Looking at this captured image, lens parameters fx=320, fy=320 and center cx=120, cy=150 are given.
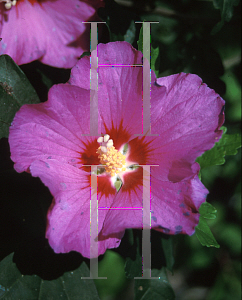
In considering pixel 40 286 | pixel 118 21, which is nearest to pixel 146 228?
pixel 40 286

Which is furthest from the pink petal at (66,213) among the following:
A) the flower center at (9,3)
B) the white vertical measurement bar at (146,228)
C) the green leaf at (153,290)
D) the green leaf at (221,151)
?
the flower center at (9,3)

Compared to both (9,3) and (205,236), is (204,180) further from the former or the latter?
(9,3)

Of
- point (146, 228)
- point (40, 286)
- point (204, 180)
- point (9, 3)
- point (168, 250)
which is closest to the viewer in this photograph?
point (146, 228)

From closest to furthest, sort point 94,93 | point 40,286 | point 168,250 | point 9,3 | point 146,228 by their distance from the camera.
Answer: point 146,228 → point 94,93 → point 9,3 → point 40,286 → point 168,250

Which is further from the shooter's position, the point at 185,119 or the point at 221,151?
the point at 221,151

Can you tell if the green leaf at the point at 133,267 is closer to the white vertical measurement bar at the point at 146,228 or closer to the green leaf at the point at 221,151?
the white vertical measurement bar at the point at 146,228

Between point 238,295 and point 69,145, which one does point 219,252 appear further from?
point 69,145
